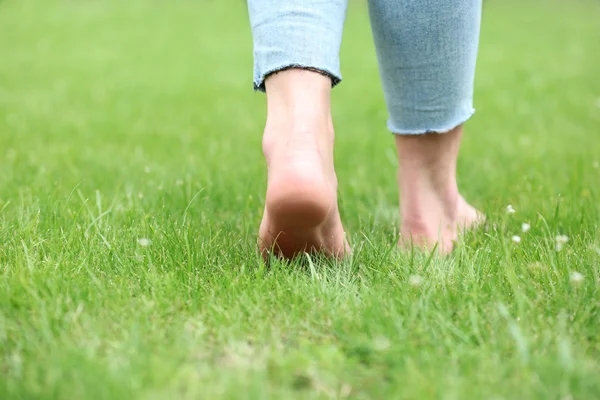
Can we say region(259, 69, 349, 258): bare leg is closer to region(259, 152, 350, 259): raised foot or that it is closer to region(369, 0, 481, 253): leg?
region(259, 152, 350, 259): raised foot

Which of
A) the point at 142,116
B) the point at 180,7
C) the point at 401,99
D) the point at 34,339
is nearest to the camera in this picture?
the point at 34,339

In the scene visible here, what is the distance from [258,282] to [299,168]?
0.85ft

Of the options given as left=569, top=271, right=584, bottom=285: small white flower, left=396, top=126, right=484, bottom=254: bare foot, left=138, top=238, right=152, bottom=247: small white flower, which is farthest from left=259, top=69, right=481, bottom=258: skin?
left=569, top=271, right=584, bottom=285: small white flower

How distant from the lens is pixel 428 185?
179 cm

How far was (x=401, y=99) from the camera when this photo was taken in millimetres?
1721

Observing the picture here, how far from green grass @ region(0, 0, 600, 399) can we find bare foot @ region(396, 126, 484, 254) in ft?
0.27

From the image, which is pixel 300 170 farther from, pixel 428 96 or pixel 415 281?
pixel 428 96

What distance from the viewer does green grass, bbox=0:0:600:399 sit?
3.20 feet

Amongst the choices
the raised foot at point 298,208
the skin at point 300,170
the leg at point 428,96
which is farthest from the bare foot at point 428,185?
the raised foot at point 298,208

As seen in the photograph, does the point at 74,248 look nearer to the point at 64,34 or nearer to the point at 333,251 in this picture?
the point at 333,251

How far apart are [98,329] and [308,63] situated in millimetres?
644

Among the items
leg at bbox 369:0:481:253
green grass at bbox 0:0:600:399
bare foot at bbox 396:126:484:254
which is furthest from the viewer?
bare foot at bbox 396:126:484:254

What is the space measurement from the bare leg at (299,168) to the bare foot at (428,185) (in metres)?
0.40

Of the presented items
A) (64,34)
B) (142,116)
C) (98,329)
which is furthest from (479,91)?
(64,34)
